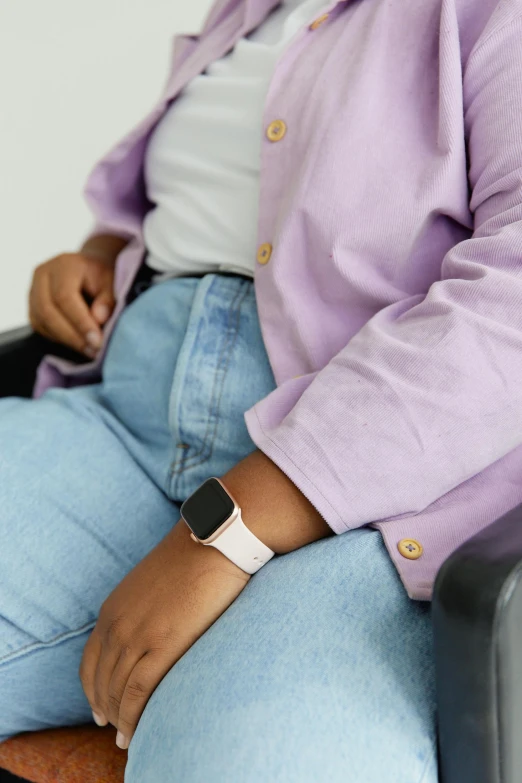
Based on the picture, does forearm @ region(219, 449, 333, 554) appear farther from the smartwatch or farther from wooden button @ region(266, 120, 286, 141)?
wooden button @ region(266, 120, 286, 141)

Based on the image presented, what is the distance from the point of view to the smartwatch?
513 mm

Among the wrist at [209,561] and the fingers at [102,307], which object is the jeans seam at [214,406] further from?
the fingers at [102,307]

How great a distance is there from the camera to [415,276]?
0.61 metres

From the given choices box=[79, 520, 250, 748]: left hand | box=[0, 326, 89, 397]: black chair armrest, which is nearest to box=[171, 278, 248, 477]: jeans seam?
box=[79, 520, 250, 748]: left hand

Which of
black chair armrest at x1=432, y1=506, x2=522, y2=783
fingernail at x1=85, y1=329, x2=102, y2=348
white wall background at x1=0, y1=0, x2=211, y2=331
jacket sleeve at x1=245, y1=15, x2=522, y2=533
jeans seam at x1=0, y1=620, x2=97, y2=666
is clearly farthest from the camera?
white wall background at x1=0, y1=0, x2=211, y2=331

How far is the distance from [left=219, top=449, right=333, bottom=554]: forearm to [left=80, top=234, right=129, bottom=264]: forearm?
0.53 metres

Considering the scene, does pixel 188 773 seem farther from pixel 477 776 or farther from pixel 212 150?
pixel 212 150

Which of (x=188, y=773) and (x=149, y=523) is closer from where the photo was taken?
(x=188, y=773)

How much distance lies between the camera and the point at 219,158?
2.44 feet

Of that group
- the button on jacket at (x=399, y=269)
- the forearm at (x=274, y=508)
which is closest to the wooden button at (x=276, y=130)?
the button on jacket at (x=399, y=269)

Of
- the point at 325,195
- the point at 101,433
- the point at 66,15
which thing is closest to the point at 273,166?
the point at 325,195

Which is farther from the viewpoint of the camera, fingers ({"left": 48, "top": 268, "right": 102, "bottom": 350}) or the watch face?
fingers ({"left": 48, "top": 268, "right": 102, "bottom": 350})

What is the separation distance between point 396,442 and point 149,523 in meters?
0.28

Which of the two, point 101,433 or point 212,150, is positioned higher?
point 212,150
